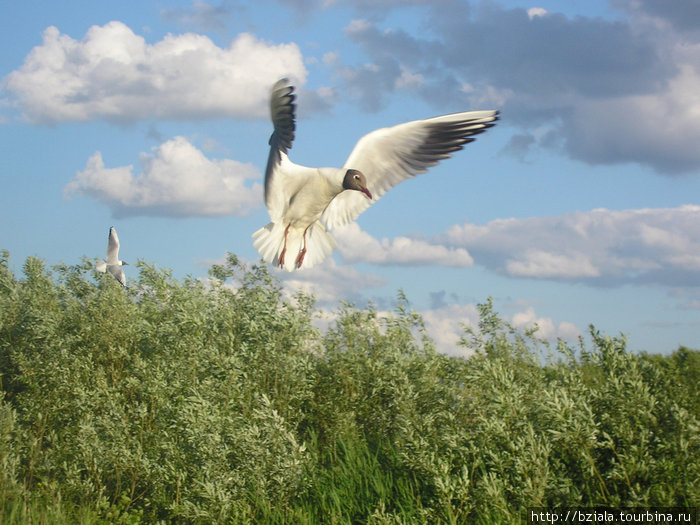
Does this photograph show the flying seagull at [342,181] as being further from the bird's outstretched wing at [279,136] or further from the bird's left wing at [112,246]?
the bird's left wing at [112,246]

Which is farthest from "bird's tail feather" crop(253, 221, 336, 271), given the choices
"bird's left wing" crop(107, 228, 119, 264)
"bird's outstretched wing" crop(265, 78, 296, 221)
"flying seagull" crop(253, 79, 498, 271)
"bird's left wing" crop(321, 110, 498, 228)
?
"bird's left wing" crop(107, 228, 119, 264)

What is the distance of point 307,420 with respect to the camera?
24.6 feet

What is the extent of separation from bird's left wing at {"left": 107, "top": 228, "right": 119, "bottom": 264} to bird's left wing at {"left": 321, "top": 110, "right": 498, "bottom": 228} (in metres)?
12.1

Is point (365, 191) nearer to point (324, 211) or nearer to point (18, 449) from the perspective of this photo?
point (324, 211)

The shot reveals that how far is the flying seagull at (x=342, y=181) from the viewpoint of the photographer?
357 inches

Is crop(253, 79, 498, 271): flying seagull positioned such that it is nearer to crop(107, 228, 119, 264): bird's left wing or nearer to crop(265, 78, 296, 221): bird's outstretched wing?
crop(265, 78, 296, 221): bird's outstretched wing

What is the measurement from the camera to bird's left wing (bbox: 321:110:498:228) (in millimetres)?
9242

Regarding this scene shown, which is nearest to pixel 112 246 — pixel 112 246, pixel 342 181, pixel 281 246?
pixel 112 246

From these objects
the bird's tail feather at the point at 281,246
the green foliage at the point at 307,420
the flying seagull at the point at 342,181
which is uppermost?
the flying seagull at the point at 342,181

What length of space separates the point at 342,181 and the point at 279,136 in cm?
115

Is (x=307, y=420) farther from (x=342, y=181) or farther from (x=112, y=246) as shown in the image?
(x=112, y=246)

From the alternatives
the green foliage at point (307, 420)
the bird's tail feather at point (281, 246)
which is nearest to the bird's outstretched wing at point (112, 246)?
the green foliage at point (307, 420)

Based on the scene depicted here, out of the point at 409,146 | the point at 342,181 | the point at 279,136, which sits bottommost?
the point at 342,181

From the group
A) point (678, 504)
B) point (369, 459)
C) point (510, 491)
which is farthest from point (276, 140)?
point (678, 504)
